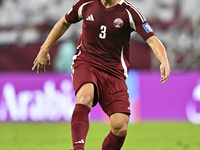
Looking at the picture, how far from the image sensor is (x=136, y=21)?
5.43 meters

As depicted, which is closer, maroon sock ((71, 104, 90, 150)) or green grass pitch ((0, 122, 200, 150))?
maroon sock ((71, 104, 90, 150))

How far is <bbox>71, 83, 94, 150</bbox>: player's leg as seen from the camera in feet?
16.3

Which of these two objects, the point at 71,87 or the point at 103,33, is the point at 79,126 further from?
the point at 71,87

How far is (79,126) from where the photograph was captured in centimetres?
504

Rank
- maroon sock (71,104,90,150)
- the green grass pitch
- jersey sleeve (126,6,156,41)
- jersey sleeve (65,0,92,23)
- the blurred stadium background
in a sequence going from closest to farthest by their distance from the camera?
maroon sock (71,104,90,150)
jersey sleeve (126,6,156,41)
jersey sleeve (65,0,92,23)
the green grass pitch
the blurred stadium background

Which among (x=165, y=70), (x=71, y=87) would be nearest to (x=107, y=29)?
(x=165, y=70)

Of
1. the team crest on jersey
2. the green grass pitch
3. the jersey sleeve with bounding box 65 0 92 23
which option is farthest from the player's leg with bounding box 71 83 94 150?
the green grass pitch

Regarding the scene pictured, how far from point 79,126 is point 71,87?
6706mm

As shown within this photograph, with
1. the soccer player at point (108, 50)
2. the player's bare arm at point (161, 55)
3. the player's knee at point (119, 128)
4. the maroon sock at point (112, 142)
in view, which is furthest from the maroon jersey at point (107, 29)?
the maroon sock at point (112, 142)

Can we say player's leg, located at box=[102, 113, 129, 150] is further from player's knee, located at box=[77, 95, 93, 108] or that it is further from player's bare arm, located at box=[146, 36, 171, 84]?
player's bare arm, located at box=[146, 36, 171, 84]

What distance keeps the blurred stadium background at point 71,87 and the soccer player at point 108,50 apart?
93.1 inches

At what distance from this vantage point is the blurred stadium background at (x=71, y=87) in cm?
934

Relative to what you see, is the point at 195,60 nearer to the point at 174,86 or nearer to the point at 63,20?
the point at 174,86

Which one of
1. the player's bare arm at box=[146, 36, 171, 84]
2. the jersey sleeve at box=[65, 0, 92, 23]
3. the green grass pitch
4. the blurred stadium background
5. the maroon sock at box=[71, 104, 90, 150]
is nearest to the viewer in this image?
the maroon sock at box=[71, 104, 90, 150]
